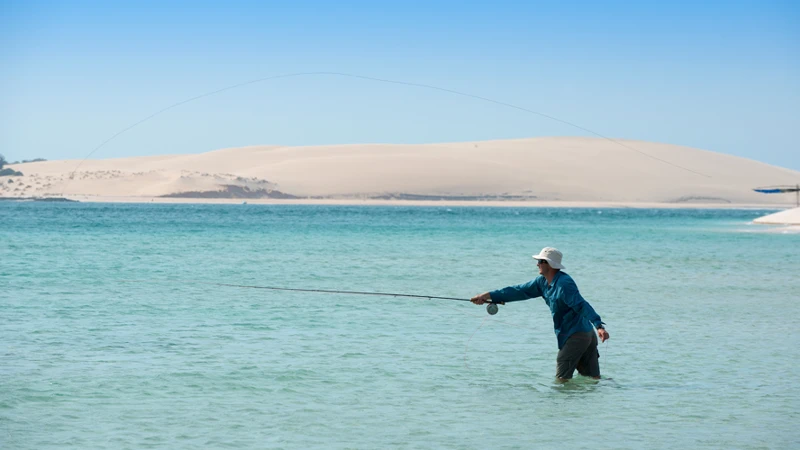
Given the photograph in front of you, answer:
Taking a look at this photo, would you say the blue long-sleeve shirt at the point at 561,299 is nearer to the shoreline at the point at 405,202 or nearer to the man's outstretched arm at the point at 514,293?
the man's outstretched arm at the point at 514,293

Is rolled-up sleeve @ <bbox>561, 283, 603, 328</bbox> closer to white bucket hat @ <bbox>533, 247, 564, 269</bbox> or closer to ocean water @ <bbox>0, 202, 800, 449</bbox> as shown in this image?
white bucket hat @ <bbox>533, 247, 564, 269</bbox>

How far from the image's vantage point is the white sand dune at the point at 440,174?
430ft

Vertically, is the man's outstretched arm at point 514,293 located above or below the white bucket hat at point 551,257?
below

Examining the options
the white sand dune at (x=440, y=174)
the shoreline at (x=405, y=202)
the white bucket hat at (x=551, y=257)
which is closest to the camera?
the white bucket hat at (x=551, y=257)

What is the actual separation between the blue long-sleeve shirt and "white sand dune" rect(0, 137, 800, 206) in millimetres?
120618

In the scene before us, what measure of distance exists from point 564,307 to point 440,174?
12995 centimetres

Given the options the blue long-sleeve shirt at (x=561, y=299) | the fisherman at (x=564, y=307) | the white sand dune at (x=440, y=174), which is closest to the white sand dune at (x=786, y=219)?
the fisherman at (x=564, y=307)

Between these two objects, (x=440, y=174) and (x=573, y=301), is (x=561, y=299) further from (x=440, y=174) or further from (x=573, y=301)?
(x=440, y=174)

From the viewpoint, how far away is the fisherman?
788 cm

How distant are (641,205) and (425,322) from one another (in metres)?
122

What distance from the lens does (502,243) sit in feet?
120

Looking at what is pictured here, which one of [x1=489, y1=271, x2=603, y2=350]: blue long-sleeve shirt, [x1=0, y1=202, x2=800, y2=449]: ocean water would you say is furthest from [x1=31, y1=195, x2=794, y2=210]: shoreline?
[x1=489, y1=271, x2=603, y2=350]: blue long-sleeve shirt

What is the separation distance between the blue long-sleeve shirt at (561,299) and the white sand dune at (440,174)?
121 meters

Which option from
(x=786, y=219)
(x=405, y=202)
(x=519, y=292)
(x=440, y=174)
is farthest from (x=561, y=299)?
(x=440, y=174)
